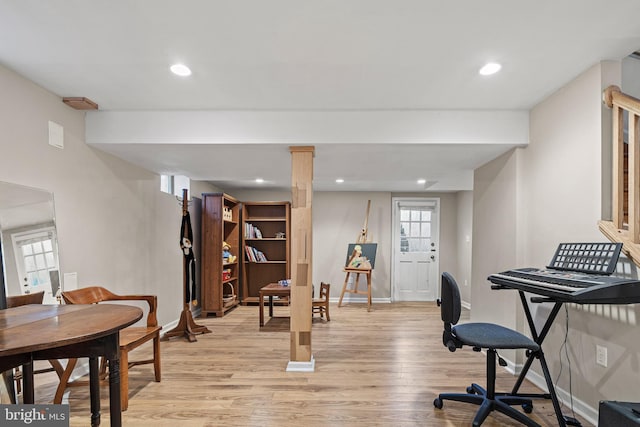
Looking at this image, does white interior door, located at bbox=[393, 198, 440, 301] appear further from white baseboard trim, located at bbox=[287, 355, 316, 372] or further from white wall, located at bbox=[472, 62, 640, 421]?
white baseboard trim, located at bbox=[287, 355, 316, 372]

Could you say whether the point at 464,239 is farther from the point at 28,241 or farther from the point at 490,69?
the point at 28,241

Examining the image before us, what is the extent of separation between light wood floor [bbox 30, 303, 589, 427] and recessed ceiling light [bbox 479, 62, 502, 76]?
2334mm

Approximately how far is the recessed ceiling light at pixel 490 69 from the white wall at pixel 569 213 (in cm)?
62

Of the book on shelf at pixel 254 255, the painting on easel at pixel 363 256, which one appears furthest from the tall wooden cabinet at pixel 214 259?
the painting on easel at pixel 363 256

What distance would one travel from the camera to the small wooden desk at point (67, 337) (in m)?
1.29

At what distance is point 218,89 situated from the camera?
258 cm

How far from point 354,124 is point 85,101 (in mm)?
2225

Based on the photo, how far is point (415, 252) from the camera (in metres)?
6.66

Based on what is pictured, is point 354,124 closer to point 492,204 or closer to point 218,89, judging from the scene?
point 218,89

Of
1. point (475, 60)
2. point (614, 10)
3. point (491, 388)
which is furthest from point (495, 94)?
point (491, 388)

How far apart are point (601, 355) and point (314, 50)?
2.58m

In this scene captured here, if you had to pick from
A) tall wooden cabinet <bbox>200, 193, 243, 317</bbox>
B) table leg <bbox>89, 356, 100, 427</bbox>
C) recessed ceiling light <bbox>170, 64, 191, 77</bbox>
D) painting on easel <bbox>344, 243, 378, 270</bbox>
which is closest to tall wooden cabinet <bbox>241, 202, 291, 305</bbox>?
tall wooden cabinet <bbox>200, 193, 243, 317</bbox>

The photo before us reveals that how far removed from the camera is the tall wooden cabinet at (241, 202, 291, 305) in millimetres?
6246

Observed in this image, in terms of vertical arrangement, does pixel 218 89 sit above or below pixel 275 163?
above
